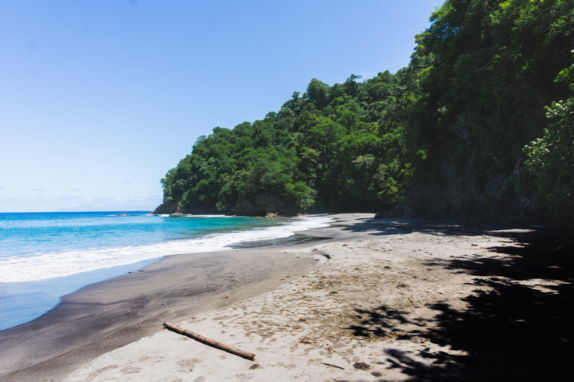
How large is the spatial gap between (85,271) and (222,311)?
8027 mm

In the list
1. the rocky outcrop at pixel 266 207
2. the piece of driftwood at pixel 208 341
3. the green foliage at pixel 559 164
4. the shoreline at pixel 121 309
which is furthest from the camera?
the rocky outcrop at pixel 266 207

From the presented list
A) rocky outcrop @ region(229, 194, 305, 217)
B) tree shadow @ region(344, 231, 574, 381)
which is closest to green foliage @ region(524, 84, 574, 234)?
tree shadow @ region(344, 231, 574, 381)

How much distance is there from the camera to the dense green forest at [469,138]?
13203 millimetres

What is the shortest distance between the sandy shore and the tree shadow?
0.06 ft

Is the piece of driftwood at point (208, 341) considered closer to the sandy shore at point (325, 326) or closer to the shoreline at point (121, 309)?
the sandy shore at point (325, 326)

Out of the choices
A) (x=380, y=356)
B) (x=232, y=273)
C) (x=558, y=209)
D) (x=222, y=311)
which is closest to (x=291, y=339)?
(x=380, y=356)

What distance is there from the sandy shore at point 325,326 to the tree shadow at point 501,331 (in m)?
0.02

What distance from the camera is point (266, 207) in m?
64.2

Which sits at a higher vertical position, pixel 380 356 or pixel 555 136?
pixel 555 136

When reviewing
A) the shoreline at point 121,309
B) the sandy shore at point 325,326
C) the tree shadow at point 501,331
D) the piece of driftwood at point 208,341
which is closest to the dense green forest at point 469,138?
the tree shadow at point 501,331

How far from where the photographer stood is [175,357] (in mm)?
3625

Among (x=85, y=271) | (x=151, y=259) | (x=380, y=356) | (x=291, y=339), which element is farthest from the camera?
(x=151, y=259)

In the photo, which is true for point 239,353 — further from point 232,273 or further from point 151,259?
point 151,259

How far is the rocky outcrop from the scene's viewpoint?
63.1 meters
